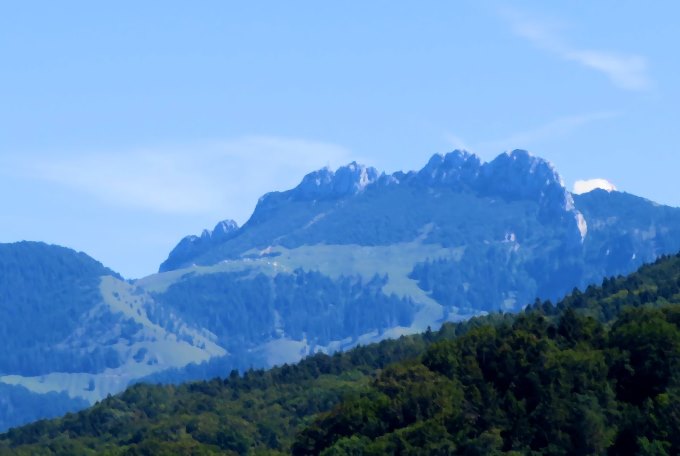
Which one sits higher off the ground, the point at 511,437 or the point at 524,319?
the point at 524,319

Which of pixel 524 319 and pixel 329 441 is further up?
pixel 524 319

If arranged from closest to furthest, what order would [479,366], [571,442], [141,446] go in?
[571,442], [479,366], [141,446]

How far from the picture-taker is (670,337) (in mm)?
145500

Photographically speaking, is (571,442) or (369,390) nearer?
(571,442)

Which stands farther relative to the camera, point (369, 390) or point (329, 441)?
point (369, 390)

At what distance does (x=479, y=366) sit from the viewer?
156375mm

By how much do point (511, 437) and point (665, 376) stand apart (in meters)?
13.3

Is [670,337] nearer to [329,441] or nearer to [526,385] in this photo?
[526,385]

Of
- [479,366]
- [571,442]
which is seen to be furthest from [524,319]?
[571,442]

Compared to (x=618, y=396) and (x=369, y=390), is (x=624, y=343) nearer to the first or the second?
(x=618, y=396)

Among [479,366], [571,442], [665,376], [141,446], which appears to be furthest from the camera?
[141,446]

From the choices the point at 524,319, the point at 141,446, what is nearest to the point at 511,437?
the point at 524,319

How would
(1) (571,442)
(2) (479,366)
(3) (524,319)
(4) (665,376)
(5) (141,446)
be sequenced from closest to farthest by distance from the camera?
(1) (571,442)
(4) (665,376)
(2) (479,366)
(3) (524,319)
(5) (141,446)

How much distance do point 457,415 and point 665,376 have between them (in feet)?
52.9
